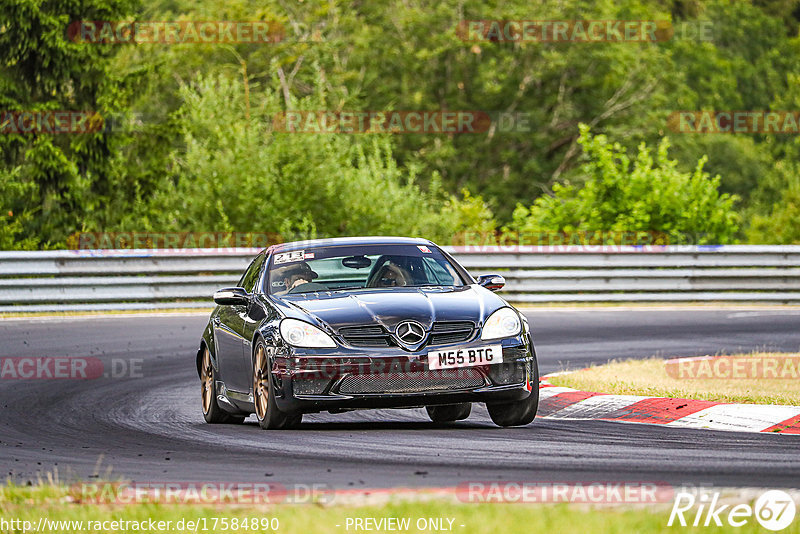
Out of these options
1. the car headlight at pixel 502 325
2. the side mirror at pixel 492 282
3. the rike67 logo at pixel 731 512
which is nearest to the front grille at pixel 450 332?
the car headlight at pixel 502 325

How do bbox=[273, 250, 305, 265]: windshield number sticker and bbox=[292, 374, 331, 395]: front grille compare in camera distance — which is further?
bbox=[273, 250, 305, 265]: windshield number sticker

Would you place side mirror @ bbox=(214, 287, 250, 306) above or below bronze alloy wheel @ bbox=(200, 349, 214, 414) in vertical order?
above

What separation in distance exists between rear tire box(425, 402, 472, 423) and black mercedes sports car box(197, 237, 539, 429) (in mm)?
11

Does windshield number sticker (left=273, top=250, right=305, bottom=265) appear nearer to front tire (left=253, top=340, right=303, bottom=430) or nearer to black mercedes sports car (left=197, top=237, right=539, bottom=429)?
black mercedes sports car (left=197, top=237, right=539, bottom=429)

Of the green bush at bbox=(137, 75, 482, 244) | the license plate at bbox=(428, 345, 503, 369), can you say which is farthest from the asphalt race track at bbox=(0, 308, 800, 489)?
the green bush at bbox=(137, 75, 482, 244)

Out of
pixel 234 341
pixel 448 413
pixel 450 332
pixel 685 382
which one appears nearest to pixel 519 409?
pixel 450 332

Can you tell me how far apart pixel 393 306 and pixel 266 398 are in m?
1.11

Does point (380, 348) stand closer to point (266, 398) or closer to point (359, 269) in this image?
point (266, 398)

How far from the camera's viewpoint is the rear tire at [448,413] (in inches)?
407

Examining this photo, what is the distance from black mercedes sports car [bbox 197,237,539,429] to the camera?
29.2ft

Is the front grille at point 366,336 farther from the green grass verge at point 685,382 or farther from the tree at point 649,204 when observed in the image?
the tree at point 649,204

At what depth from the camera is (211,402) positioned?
35.3 ft

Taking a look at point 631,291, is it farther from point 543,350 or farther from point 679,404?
point 679,404

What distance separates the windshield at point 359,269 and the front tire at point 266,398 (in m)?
0.68
